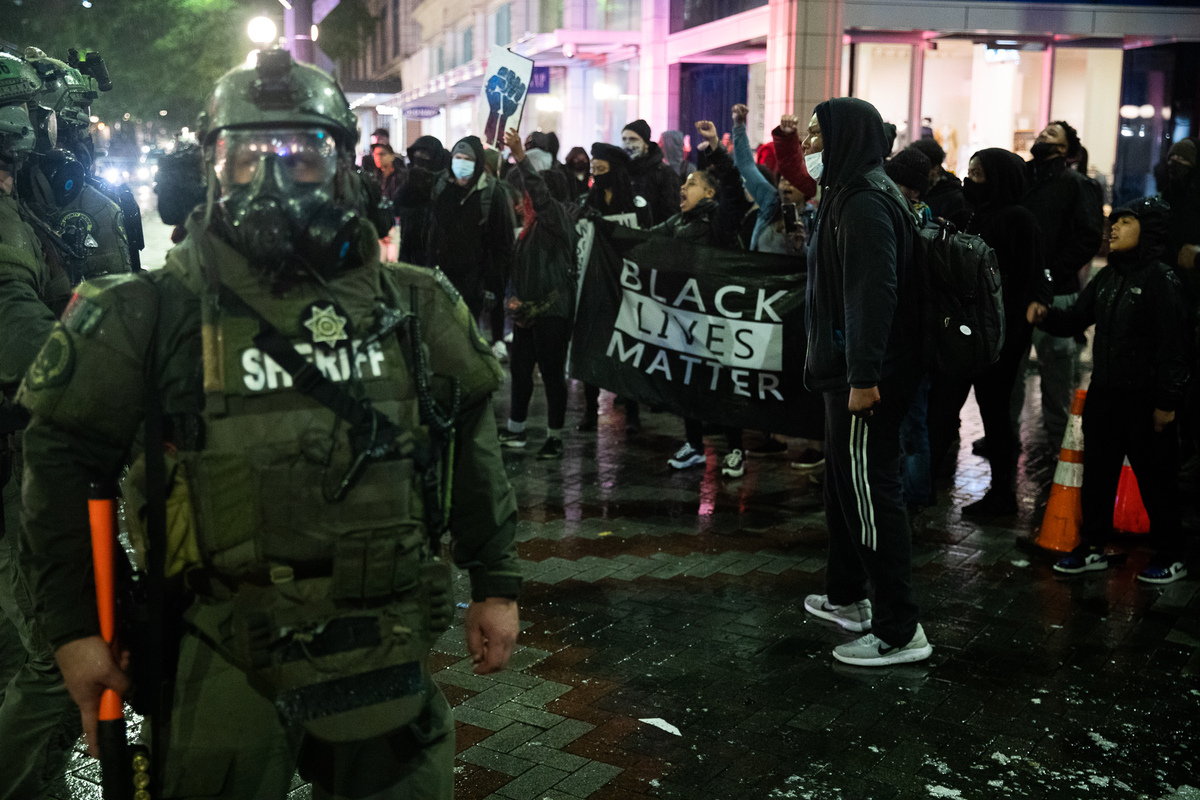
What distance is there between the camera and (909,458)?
7004 millimetres

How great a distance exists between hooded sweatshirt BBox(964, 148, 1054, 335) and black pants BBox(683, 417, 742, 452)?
6.43 feet

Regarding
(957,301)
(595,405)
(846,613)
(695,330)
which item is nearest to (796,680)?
(846,613)

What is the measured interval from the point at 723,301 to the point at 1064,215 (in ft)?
7.70

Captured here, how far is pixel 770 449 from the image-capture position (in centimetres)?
901

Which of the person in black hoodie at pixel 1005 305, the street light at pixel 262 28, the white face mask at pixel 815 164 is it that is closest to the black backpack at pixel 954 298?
the white face mask at pixel 815 164

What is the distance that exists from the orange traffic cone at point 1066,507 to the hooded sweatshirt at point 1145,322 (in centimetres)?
39

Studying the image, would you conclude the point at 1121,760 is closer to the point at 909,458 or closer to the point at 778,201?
the point at 909,458

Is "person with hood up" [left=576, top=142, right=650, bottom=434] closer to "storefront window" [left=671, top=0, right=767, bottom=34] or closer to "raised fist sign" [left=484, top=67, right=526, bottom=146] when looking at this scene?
"raised fist sign" [left=484, top=67, right=526, bottom=146]

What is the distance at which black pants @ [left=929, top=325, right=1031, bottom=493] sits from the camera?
23.5ft

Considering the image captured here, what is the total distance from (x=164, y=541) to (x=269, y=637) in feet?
0.95

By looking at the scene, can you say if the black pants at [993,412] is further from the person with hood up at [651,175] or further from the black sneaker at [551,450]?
the person with hood up at [651,175]

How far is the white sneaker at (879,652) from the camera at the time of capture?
4898 millimetres

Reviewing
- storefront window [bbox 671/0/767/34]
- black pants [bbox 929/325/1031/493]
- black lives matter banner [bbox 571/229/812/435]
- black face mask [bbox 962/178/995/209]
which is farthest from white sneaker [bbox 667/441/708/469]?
storefront window [bbox 671/0/767/34]

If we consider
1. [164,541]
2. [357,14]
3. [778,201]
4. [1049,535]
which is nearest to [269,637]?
[164,541]
